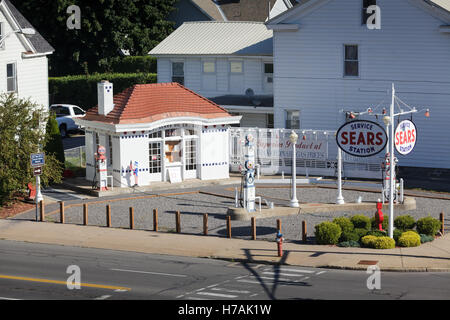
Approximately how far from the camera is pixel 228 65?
5547cm

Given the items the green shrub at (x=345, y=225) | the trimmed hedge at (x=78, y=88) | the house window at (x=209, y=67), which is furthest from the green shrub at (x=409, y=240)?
the trimmed hedge at (x=78, y=88)

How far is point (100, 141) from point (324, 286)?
65.9 feet

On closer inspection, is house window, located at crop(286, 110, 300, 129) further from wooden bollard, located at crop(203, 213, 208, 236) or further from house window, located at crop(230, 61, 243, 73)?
wooden bollard, located at crop(203, 213, 208, 236)

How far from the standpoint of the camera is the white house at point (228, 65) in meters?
53.8

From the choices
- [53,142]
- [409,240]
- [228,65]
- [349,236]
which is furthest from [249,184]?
→ [228,65]

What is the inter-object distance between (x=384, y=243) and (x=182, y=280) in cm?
763

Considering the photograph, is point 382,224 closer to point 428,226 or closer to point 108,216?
point 428,226

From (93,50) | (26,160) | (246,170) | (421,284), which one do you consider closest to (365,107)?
(246,170)

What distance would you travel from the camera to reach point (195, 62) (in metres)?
56.4

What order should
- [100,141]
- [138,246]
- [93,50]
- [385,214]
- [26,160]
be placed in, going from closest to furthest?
[138,246] < [385,214] < [26,160] < [100,141] < [93,50]

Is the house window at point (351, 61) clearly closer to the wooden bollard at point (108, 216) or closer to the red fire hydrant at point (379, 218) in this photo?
the red fire hydrant at point (379, 218)

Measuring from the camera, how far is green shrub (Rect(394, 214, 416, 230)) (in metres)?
33.3

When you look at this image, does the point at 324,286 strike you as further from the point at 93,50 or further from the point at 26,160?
the point at 93,50

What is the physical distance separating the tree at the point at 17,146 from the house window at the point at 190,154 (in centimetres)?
710
